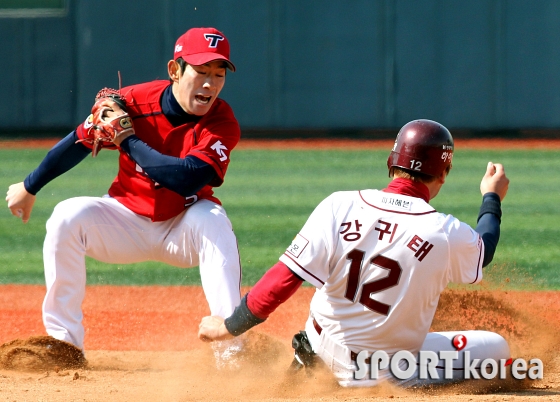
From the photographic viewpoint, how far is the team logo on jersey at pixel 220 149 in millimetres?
4180

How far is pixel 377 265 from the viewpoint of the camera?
3197mm

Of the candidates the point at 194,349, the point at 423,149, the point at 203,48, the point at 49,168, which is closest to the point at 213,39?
the point at 203,48

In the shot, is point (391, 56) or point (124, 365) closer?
point (124, 365)

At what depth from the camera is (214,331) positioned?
3328mm

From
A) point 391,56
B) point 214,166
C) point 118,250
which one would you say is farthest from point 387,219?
Answer: point 391,56

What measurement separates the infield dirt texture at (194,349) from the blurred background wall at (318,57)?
10.6 metres

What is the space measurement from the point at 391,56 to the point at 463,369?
44.9ft

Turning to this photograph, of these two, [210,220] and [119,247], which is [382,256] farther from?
[119,247]

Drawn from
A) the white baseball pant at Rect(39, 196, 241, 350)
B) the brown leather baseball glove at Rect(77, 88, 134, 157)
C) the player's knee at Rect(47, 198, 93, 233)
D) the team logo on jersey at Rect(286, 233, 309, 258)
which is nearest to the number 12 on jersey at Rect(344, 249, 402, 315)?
the team logo on jersey at Rect(286, 233, 309, 258)

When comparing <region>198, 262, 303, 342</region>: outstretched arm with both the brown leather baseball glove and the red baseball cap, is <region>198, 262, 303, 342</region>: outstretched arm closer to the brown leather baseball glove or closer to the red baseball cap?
the brown leather baseball glove

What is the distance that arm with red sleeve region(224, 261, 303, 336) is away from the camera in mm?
3156

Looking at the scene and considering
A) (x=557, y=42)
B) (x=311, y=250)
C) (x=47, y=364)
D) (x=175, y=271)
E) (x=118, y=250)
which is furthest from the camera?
(x=557, y=42)

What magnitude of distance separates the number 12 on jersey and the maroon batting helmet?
390 millimetres

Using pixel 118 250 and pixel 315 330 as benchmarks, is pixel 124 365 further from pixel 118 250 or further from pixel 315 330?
pixel 315 330
